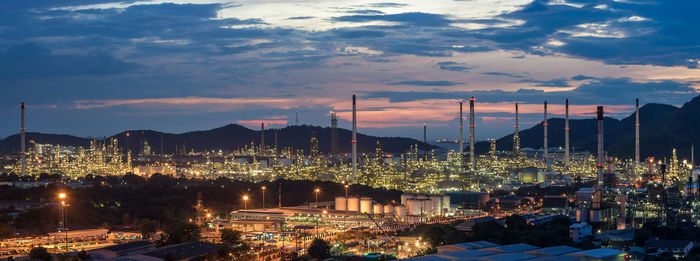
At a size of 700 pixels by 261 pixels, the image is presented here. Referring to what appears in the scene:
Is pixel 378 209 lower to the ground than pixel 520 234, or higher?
lower

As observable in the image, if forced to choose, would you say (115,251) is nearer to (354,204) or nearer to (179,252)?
(179,252)

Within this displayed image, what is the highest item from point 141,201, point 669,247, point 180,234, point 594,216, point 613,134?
point 613,134

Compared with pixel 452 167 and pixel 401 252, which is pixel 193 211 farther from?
pixel 452 167

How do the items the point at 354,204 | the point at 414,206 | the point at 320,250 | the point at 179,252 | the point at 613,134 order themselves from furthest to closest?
the point at 613,134 < the point at 354,204 < the point at 414,206 < the point at 320,250 < the point at 179,252

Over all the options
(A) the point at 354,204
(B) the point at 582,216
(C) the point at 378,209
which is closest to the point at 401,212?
(C) the point at 378,209

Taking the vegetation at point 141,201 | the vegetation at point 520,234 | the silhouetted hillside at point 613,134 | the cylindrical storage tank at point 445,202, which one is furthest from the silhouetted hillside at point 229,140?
the vegetation at point 520,234

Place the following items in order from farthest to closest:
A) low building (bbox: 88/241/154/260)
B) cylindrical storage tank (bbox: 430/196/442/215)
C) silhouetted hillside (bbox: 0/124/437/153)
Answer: silhouetted hillside (bbox: 0/124/437/153), cylindrical storage tank (bbox: 430/196/442/215), low building (bbox: 88/241/154/260)

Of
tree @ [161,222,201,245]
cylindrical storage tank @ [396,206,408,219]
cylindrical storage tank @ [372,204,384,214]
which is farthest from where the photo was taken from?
cylindrical storage tank @ [372,204,384,214]

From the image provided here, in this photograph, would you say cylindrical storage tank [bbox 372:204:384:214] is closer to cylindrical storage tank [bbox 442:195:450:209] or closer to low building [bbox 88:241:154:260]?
cylindrical storage tank [bbox 442:195:450:209]

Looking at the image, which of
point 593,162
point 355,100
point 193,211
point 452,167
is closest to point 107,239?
point 193,211

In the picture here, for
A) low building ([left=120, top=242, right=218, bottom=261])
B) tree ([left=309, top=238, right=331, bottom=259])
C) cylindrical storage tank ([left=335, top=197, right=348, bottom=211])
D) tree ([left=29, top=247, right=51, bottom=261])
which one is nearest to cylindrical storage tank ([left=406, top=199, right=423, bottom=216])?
cylindrical storage tank ([left=335, top=197, right=348, bottom=211])
